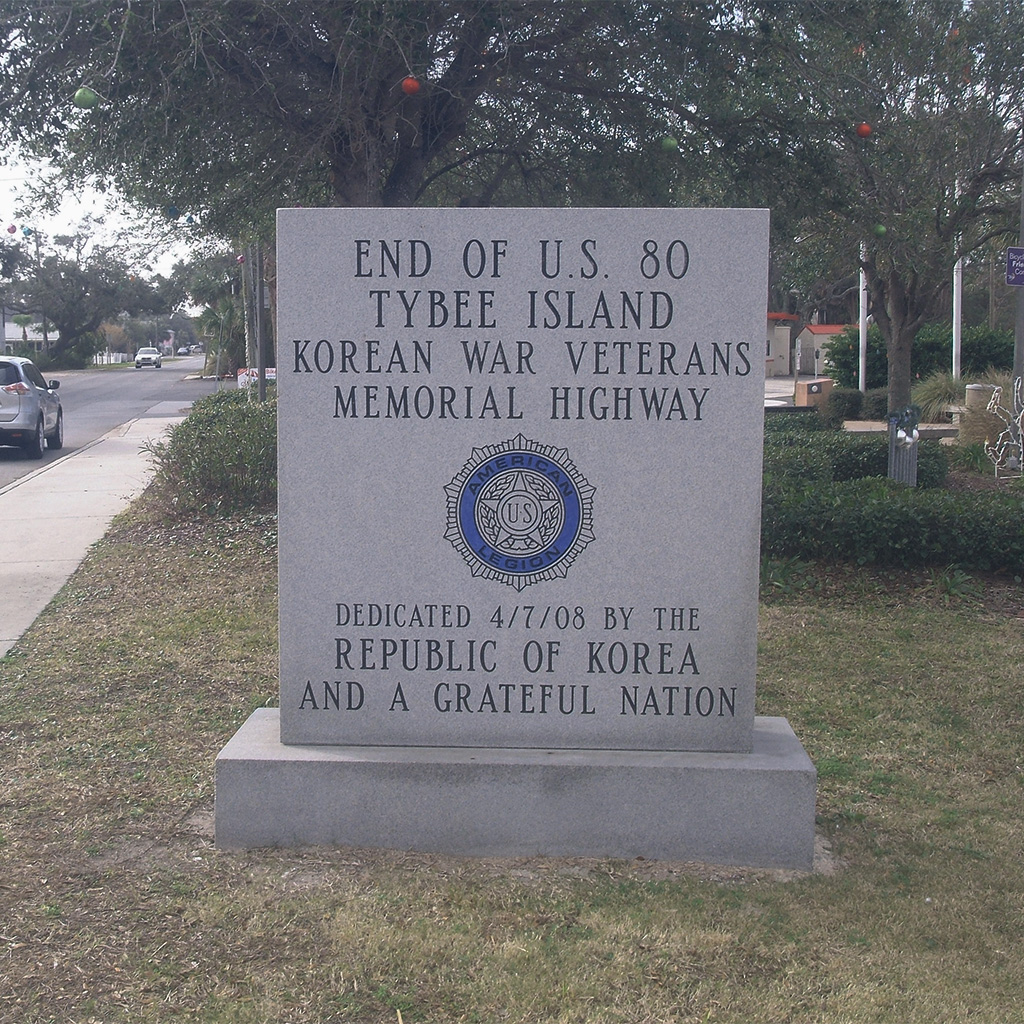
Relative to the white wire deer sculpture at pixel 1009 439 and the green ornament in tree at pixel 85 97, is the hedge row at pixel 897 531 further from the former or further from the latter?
the white wire deer sculpture at pixel 1009 439

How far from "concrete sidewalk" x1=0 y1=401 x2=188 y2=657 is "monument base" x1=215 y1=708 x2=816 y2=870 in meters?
3.38

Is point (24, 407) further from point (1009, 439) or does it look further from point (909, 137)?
point (1009, 439)

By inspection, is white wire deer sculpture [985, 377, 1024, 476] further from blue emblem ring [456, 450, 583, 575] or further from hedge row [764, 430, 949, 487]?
blue emblem ring [456, 450, 583, 575]

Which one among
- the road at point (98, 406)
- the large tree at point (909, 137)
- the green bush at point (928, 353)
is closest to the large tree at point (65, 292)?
the road at point (98, 406)

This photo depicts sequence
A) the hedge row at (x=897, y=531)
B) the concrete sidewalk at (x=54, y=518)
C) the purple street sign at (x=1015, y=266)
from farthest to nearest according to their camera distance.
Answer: the purple street sign at (x=1015, y=266) → the concrete sidewalk at (x=54, y=518) → the hedge row at (x=897, y=531)

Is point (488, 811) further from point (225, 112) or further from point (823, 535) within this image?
point (225, 112)

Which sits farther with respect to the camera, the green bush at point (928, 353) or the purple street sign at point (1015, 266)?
the green bush at point (928, 353)

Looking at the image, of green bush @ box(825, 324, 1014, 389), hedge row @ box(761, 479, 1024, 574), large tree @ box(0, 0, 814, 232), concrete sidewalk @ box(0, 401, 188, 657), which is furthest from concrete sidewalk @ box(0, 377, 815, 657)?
green bush @ box(825, 324, 1014, 389)

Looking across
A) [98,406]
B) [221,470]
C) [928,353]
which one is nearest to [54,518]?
[221,470]

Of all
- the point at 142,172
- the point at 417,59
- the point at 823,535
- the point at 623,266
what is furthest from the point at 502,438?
the point at 142,172

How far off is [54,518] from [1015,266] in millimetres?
11154

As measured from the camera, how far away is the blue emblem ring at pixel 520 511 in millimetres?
4113

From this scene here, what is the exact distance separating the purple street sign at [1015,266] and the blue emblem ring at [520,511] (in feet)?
38.8

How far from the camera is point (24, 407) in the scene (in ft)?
59.5
